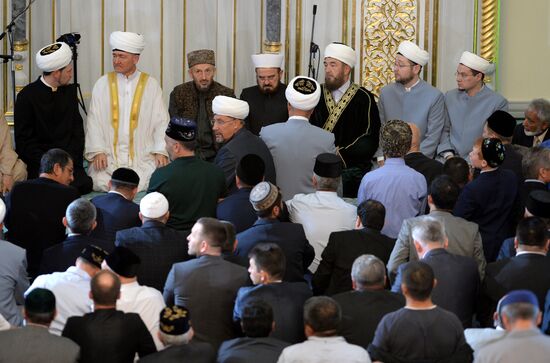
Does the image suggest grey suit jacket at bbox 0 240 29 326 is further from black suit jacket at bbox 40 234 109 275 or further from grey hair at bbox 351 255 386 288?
grey hair at bbox 351 255 386 288

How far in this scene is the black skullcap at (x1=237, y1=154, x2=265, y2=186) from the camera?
871 cm

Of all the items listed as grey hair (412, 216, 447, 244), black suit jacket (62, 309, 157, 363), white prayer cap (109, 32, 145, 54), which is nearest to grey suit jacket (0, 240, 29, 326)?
black suit jacket (62, 309, 157, 363)

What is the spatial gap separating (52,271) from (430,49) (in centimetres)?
502

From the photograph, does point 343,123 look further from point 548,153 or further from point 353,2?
point 548,153

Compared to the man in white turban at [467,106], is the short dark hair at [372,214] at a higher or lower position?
lower

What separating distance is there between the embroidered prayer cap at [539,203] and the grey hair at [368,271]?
153 cm

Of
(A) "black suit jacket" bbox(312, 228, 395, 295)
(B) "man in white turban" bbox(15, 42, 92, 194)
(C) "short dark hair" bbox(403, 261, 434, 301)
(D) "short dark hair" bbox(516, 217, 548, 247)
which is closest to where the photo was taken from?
(C) "short dark hair" bbox(403, 261, 434, 301)

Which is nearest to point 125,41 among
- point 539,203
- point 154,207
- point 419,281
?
point 154,207

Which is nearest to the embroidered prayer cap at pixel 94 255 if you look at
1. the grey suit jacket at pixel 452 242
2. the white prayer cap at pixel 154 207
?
the white prayer cap at pixel 154 207

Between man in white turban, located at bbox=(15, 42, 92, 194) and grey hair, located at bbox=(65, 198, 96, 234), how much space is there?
2.45 m

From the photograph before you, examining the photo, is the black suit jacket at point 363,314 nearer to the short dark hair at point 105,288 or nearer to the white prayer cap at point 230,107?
the short dark hair at point 105,288

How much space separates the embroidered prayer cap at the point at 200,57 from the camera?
36.1 ft

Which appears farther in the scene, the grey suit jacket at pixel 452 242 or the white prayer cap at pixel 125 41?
the white prayer cap at pixel 125 41

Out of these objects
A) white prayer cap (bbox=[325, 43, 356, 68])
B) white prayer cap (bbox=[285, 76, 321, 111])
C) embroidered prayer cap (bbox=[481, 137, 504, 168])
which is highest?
white prayer cap (bbox=[325, 43, 356, 68])
